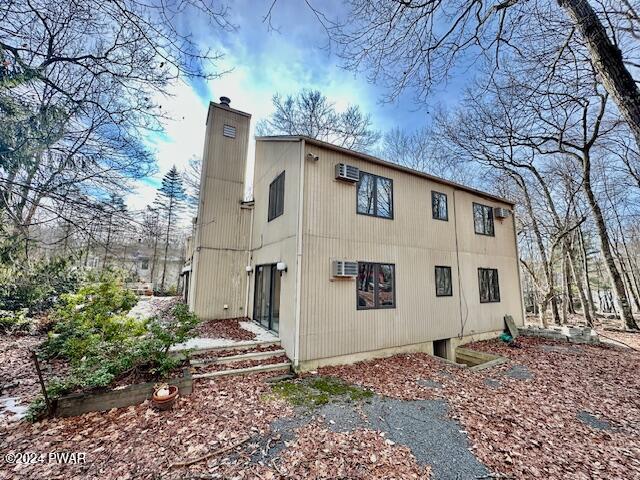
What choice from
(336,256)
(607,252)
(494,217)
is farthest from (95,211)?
(607,252)

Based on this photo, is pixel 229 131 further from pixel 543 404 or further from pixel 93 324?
pixel 543 404

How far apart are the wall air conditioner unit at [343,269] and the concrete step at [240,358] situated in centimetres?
224

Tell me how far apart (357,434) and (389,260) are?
4.52 m

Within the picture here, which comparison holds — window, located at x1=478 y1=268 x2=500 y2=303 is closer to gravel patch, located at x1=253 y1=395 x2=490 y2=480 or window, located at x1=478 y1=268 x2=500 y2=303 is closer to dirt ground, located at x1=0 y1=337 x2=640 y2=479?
dirt ground, located at x1=0 y1=337 x2=640 y2=479

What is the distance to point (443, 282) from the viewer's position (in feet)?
27.3

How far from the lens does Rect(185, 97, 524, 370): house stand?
626 centimetres

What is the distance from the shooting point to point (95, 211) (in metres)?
3.63

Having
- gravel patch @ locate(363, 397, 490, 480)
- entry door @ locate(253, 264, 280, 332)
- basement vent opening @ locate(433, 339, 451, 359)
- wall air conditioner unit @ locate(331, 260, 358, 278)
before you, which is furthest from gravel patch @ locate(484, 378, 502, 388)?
entry door @ locate(253, 264, 280, 332)

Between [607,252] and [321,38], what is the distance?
14.8 meters

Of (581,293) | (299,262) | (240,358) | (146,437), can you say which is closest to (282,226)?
(299,262)

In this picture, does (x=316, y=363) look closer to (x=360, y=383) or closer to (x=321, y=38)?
(x=360, y=383)

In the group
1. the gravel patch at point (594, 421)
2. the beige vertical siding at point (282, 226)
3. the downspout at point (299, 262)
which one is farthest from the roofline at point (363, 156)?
the gravel patch at point (594, 421)

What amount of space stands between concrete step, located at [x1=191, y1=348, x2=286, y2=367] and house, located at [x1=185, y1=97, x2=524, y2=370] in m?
0.34

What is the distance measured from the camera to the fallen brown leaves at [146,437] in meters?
2.78
